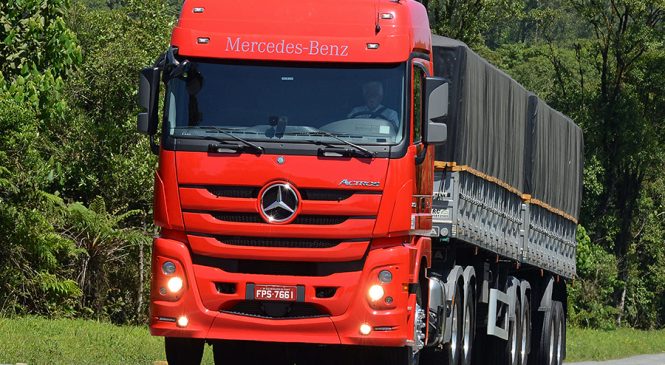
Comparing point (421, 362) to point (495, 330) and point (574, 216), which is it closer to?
point (495, 330)

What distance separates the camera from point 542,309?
23.0m

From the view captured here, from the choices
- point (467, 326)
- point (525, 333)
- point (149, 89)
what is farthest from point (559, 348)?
point (149, 89)

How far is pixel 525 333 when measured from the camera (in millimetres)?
21484

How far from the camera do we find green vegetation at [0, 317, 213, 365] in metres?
16.0

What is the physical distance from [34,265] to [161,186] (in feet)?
44.9

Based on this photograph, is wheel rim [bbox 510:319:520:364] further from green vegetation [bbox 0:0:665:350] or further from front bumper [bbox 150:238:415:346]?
front bumper [bbox 150:238:415:346]

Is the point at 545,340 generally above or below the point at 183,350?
above

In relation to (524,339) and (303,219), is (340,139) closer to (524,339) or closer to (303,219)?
(303,219)

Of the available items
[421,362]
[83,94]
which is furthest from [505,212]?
[83,94]

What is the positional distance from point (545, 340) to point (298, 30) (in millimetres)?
10822

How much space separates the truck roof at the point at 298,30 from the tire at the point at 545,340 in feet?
32.8

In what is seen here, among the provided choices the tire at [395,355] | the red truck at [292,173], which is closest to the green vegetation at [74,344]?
the red truck at [292,173]

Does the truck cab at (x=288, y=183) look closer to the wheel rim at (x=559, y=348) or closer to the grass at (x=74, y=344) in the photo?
the grass at (x=74, y=344)

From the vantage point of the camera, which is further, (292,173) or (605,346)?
(605,346)
